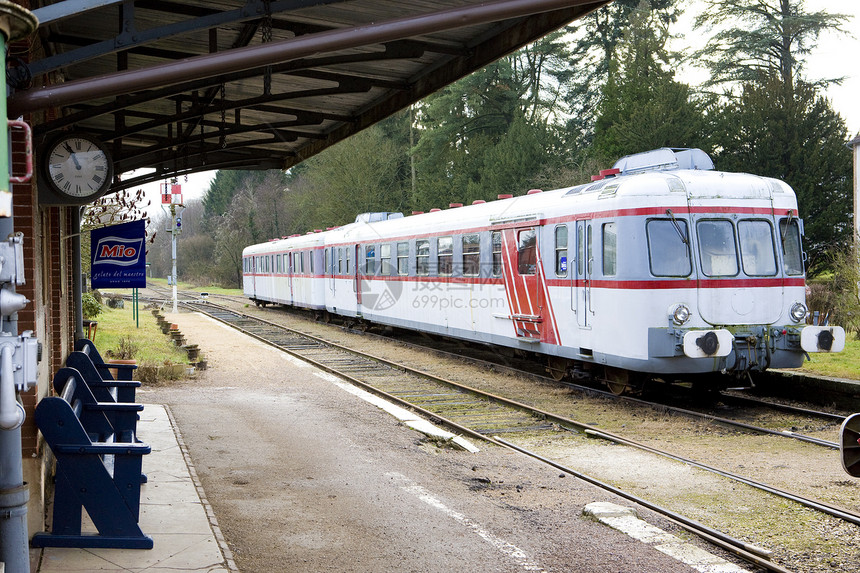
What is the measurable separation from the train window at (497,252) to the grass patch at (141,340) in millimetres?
6139

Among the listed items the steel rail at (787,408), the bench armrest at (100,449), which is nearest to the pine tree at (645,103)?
the steel rail at (787,408)

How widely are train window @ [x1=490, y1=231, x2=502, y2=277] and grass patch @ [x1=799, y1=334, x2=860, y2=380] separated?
517 centimetres

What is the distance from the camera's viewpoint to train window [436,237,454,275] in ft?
57.2

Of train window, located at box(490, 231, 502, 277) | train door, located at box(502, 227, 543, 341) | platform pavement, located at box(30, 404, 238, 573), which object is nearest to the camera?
platform pavement, located at box(30, 404, 238, 573)

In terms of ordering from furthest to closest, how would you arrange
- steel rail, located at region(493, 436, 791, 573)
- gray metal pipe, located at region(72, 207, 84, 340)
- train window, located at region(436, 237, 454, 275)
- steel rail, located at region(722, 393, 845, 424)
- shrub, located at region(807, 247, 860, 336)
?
1. shrub, located at region(807, 247, 860, 336)
2. train window, located at region(436, 237, 454, 275)
3. steel rail, located at region(722, 393, 845, 424)
4. gray metal pipe, located at region(72, 207, 84, 340)
5. steel rail, located at region(493, 436, 791, 573)

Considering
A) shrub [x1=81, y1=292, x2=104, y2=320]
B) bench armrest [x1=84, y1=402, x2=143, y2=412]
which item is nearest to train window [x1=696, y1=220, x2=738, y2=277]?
bench armrest [x1=84, y1=402, x2=143, y2=412]

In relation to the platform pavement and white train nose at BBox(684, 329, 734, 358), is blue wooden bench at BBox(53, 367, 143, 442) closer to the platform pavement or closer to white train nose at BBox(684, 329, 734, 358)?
the platform pavement

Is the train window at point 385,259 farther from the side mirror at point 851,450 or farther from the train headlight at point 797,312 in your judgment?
the side mirror at point 851,450

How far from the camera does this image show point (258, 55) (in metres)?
4.97

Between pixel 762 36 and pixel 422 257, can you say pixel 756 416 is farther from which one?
pixel 762 36

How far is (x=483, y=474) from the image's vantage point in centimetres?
857

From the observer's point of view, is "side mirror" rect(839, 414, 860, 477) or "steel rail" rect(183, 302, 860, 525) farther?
"steel rail" rect(183, 302, 860, 525)

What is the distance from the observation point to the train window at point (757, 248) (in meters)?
11.7

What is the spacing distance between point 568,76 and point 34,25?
43425 millimetres
